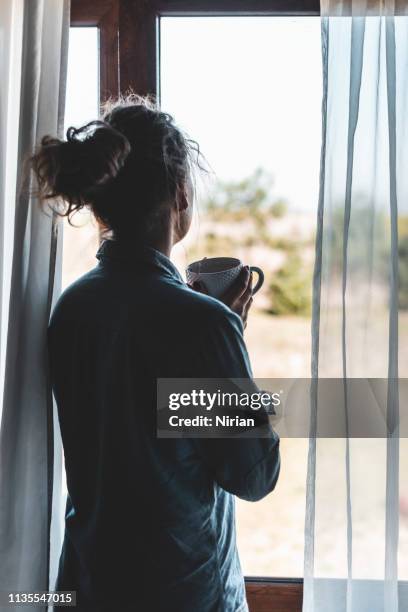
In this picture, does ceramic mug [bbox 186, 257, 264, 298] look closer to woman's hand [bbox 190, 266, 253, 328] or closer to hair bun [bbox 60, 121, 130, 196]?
woman's hand [bbox 190, 266, 253, 328]

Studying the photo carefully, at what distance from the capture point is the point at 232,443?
33.6 inches

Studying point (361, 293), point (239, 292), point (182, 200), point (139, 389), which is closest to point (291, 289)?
point (361, 293)

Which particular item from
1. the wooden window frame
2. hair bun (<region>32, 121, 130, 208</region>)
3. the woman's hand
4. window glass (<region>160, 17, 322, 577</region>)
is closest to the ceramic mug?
the woman's hand

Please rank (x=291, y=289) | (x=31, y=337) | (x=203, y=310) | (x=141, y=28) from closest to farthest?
1. (x=203, y=310)
2. (x=31, y=337)
3. (x=141, y=28)
4. (x=291, y=289)

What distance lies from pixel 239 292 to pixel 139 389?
0.27 metres

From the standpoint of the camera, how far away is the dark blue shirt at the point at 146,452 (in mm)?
848

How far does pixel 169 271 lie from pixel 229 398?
0.65 feet

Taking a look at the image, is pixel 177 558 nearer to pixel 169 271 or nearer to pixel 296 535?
A: pixel 169 271

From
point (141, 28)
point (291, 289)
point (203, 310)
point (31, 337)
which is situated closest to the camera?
point (203, 310)

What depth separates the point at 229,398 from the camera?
0.89 metres

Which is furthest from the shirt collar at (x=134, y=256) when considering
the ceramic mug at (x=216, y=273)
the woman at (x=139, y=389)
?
the ceramic mug at (x=216, y=273)

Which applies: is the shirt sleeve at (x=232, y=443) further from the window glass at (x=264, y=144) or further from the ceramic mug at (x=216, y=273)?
the window glass at (x=264, y=144)

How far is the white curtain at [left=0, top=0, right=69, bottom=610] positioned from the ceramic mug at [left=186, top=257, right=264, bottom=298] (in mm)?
276

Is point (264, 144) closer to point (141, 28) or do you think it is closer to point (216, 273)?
point (141, 28)
